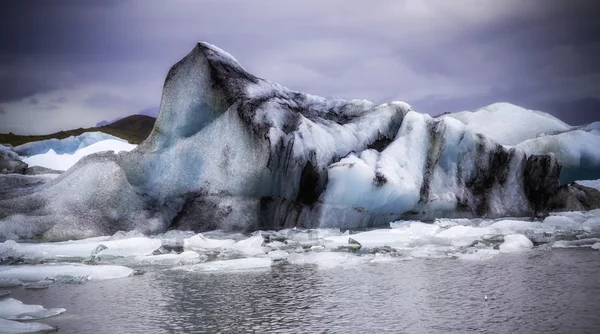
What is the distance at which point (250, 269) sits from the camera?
7773mm

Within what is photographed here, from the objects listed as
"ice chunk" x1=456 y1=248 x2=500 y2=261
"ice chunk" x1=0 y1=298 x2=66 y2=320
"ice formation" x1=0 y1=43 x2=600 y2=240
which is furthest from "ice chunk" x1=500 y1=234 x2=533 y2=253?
"ice chunk" x1=0 y1=298 x2=66 y2=320

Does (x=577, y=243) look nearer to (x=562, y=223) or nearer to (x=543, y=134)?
(x=562, y=223)

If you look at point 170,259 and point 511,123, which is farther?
point 511,123

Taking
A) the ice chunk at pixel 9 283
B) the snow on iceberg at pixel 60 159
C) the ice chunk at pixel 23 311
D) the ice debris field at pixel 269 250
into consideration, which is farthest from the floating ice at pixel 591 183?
the ice chunk at pixel 23 311

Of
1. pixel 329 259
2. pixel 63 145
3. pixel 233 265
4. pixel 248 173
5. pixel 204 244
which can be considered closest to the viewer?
pixel 233 265

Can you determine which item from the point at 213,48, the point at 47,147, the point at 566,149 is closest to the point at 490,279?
the point at 213,48

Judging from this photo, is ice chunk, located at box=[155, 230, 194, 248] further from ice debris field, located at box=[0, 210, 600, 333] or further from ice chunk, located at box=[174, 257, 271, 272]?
ice chunk, located at box=[174, 257, 271, 272]

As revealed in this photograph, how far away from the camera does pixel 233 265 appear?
7855 mm

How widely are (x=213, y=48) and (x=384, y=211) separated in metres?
5.04

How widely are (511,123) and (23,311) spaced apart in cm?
1943

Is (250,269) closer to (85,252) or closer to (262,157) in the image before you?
(85,252)

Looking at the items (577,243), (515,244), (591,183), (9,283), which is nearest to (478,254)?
(515,244)

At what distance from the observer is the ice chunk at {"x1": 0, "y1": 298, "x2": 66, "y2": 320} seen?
5179 millimetres

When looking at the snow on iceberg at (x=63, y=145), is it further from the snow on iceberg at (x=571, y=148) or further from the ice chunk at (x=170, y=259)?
the ice chunk at (x=170, y=259)
